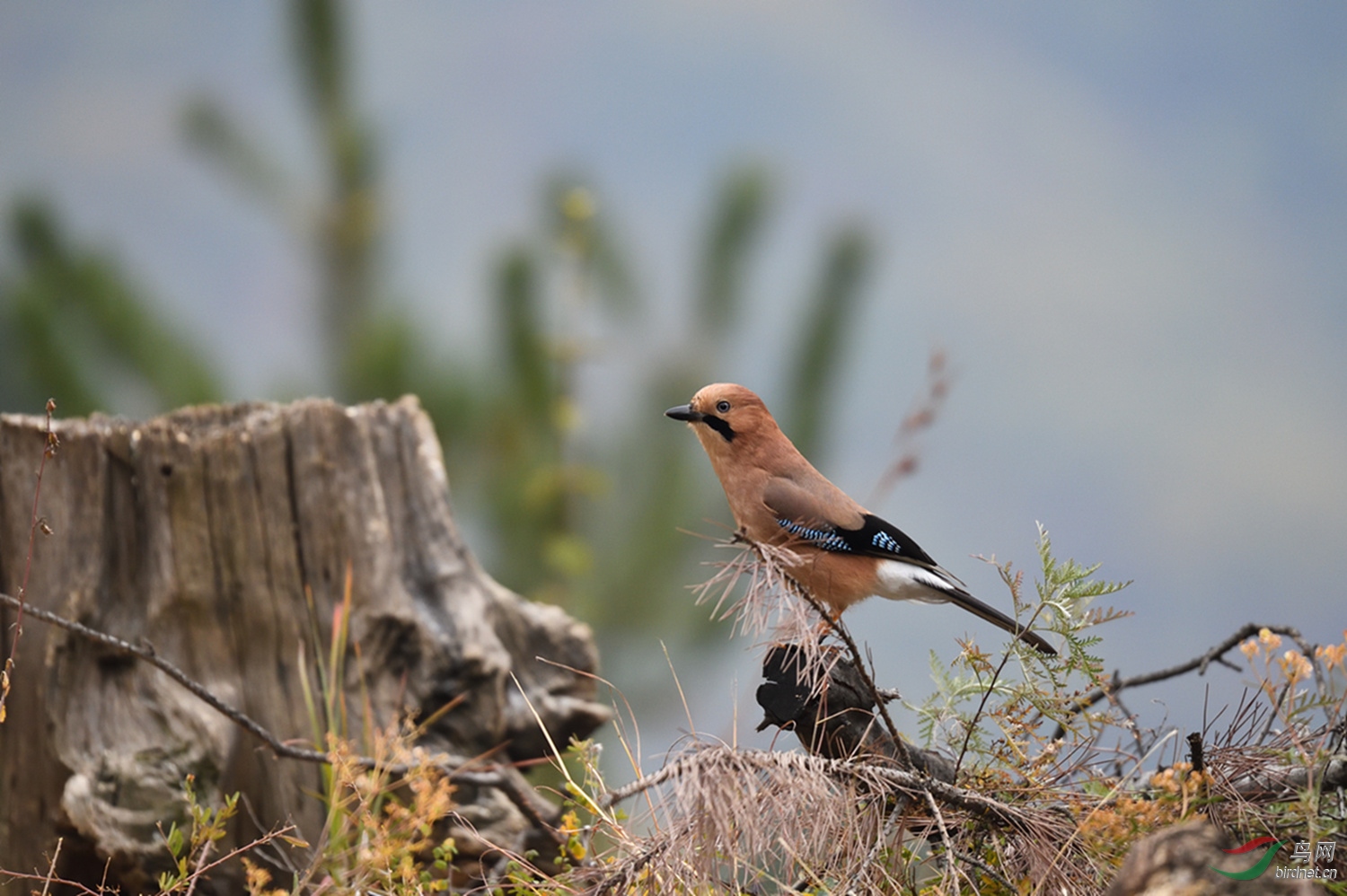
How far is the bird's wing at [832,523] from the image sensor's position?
6.63 ft

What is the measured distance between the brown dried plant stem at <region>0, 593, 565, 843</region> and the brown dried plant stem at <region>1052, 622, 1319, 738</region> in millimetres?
994

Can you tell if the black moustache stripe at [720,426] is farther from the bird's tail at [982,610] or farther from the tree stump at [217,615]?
the tree stump at [217,615]

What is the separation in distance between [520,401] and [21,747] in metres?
3.60

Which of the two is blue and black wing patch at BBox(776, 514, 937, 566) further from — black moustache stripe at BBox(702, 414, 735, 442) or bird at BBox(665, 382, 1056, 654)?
black moustache stripe at BBox(702, 414, 735, 442)

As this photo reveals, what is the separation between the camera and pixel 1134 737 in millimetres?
2275

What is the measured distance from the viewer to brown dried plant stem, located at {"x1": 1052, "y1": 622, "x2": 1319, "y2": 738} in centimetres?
203

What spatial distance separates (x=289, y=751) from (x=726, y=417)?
1.16 m

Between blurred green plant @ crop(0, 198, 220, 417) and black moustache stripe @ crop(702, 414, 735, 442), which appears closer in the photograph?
black moustache stripe @ crop(702, 414, 735, 442)

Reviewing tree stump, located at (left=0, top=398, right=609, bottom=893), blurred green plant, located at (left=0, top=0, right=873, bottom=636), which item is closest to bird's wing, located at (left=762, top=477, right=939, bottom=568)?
tree stump, located at (left=0, top=398, right=609, bottom=893)

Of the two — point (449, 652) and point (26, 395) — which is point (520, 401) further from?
point (449, 652)

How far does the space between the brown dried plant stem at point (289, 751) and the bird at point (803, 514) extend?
0.66 m

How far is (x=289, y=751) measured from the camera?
7.71ft

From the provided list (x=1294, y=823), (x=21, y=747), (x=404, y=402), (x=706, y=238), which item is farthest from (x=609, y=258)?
(x=1294, y=823)

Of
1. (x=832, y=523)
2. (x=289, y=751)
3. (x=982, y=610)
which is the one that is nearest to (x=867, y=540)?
(x=832, y=523)
